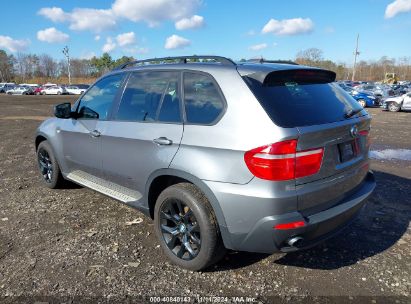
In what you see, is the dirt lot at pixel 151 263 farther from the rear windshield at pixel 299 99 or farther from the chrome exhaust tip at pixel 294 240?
the rear windshield at pixel 299 99

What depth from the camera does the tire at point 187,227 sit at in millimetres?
3064

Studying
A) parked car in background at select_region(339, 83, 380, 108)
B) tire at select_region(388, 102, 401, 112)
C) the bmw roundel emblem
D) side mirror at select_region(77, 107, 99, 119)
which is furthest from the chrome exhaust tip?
parked car in background at select_region(339, 83, 380, 108)

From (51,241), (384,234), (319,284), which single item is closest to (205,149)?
(319,284)

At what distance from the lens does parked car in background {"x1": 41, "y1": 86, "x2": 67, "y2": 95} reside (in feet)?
185

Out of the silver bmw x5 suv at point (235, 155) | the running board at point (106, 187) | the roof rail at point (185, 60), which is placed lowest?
the running board at point (106, 187)

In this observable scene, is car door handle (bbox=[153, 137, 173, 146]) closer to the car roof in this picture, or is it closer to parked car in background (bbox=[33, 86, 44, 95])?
the car roof

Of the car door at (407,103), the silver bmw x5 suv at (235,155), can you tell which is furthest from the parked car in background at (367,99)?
the silver bmw x5 suv at (235,155)

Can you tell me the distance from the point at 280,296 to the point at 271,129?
4.55ft

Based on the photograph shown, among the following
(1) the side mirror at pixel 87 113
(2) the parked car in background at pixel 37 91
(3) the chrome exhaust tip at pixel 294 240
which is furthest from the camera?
(2) the parked car in background at pixel 37 91

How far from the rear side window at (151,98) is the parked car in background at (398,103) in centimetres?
2283

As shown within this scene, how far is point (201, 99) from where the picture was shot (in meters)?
3.24

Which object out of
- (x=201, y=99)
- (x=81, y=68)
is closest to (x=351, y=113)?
(x=201, y=99)

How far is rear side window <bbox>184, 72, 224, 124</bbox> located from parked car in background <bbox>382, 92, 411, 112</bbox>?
23.0 m

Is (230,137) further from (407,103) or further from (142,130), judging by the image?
(407,103)
